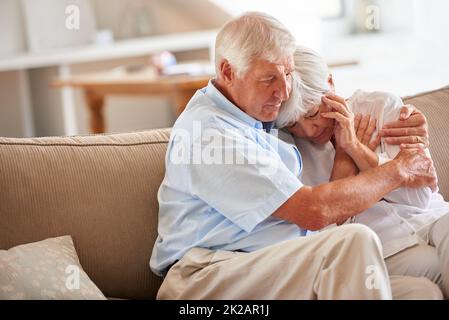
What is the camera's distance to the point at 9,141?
2061 millimetres

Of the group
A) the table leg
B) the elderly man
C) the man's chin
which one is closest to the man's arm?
the elderly man

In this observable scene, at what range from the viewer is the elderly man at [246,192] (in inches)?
68.8

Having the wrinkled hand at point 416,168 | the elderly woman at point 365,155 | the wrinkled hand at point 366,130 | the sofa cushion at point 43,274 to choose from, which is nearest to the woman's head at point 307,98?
the elderly woman at point 365,155

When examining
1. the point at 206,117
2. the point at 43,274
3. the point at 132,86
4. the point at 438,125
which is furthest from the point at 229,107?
the point at 132,86

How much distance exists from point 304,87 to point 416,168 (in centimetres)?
35

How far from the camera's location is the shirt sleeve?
71.6 inches

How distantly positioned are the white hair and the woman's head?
0.40 ft

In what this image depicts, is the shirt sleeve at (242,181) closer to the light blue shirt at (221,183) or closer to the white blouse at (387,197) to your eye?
the light blue shirt at (221,183)

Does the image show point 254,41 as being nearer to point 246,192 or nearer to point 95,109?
point 246,192

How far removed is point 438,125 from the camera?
7.77 ft

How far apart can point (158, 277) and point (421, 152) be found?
758 millimetres

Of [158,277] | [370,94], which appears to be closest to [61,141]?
[158,277]
